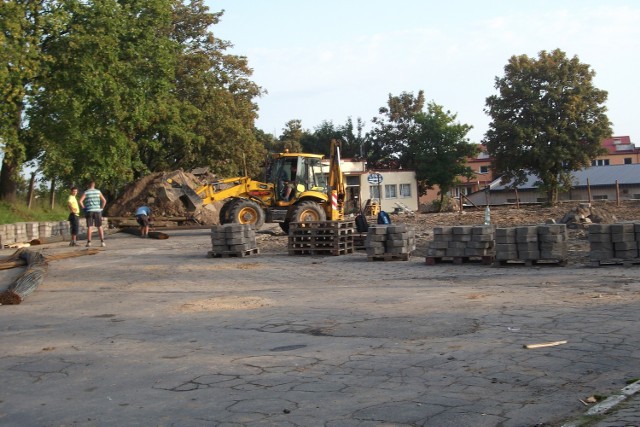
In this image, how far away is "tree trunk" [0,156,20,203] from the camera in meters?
32.8

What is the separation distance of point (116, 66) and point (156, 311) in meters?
25.4

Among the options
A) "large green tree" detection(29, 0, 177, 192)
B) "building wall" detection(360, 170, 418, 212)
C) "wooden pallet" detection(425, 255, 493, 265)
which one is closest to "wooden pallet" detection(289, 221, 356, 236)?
"wooden pallet" detection(425, 255, 493, 265)

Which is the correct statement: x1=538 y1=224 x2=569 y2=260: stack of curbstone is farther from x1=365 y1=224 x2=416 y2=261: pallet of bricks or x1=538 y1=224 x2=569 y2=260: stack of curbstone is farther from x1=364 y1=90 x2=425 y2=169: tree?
x1=364 y1=90 x2=425 y2=169: tree

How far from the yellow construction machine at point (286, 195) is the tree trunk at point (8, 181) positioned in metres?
10.5

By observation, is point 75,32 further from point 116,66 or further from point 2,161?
point 2,161

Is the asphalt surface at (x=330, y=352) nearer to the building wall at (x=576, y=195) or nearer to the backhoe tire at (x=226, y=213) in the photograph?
the backhoe tire at (x=226, y=213)

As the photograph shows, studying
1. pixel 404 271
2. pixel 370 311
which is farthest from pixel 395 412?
pixel 404 271

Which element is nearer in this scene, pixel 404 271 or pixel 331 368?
pixel 331 368

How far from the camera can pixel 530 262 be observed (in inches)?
599

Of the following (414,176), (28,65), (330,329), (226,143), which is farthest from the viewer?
(414,176)

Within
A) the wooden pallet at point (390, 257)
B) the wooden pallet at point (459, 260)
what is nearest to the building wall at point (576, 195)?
the wooden pallet at point (390, 257)

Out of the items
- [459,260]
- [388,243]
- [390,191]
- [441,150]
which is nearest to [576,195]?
[441,150]

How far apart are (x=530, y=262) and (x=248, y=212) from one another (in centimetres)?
1406

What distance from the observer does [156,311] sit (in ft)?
36.0
